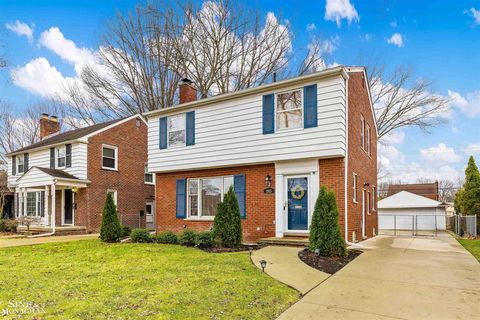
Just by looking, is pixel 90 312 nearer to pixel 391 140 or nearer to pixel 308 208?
pixel 308 208

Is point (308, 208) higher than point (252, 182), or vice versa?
point (252, 182)

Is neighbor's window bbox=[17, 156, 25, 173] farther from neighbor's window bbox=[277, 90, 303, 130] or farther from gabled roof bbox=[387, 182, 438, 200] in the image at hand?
gabled roof bbox=[387, 182, 438, 200]

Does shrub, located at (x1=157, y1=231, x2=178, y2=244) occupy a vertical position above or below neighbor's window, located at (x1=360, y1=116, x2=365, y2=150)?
below

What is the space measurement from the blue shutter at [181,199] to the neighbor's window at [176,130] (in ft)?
5.13

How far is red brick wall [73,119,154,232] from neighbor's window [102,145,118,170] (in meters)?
0.24

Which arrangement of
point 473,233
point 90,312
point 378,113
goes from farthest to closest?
1. point 378,113
2. point 473,233
3. point 90,312

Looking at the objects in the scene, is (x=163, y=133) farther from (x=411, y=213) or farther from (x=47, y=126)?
(x=411, y=213)

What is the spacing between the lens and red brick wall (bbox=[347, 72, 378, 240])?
10.7 m

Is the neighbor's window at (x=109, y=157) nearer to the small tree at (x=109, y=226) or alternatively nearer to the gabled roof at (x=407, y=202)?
the small tree at (x=109, y=226)

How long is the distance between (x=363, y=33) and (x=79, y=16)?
51.9 ft

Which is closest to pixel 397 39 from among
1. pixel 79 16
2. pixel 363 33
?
pixel 363 33

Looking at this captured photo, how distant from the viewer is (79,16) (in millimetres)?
17500

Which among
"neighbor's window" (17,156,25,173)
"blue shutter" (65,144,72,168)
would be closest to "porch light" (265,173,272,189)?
"blue shutter" (65,144,72,168)

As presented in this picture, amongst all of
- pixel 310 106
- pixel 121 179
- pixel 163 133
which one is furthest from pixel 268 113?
pixel 121 179
